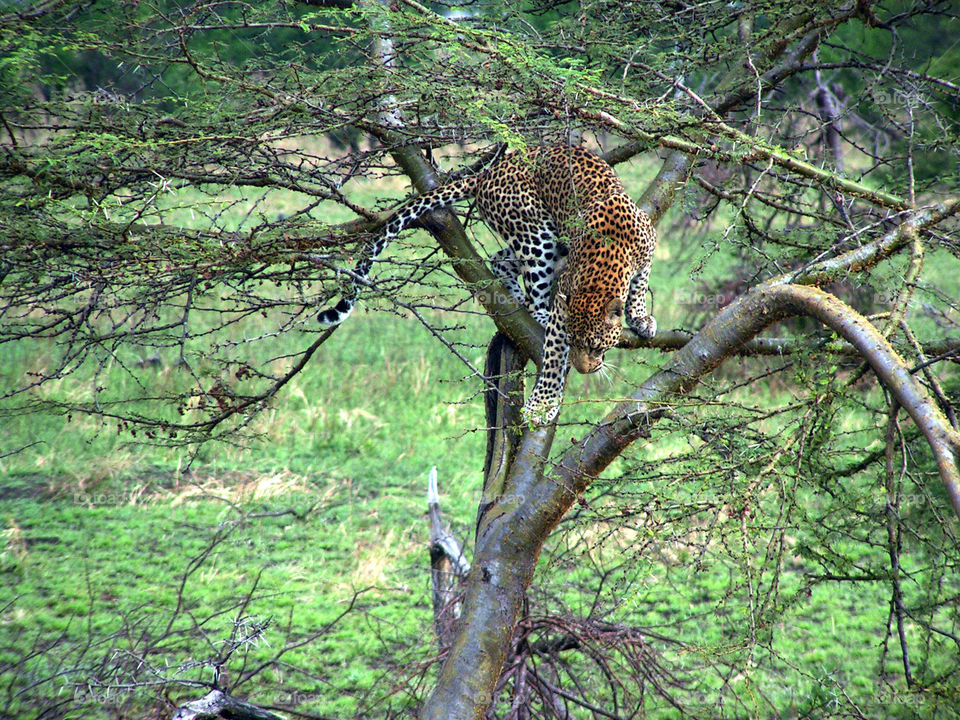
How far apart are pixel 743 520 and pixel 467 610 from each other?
70.1 inches

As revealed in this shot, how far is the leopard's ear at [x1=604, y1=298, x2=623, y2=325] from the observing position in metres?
4.82

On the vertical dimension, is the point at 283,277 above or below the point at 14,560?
above

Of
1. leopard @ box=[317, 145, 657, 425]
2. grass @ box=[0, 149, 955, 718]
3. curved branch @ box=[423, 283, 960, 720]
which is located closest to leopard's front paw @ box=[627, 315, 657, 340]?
leopard @ box=[317, 145, 657, 425]

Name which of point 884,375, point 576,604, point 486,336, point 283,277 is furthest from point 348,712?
point 486,336

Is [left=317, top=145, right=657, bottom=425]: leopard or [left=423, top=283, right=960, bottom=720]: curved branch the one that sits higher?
[left=317, top=145, right=657, bottom=425]: leopard

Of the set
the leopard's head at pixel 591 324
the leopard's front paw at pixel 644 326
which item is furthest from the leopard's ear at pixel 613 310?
the leopard's front paw at pixel 644 326

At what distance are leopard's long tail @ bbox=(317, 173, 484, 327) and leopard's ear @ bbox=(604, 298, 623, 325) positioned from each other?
41.5 inches

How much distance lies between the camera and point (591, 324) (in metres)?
4.77

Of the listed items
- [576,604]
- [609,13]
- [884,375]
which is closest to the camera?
[884,375]

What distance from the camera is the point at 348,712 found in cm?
576

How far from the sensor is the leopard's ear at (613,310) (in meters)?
4.82

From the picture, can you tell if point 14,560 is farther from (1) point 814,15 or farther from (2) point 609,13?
(1) point 814,15

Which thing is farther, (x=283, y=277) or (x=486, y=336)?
(x=486, y=336)

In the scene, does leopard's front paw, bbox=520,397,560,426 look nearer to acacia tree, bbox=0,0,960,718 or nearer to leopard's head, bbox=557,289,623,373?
acacia tree, bbox=0,0,960,718
